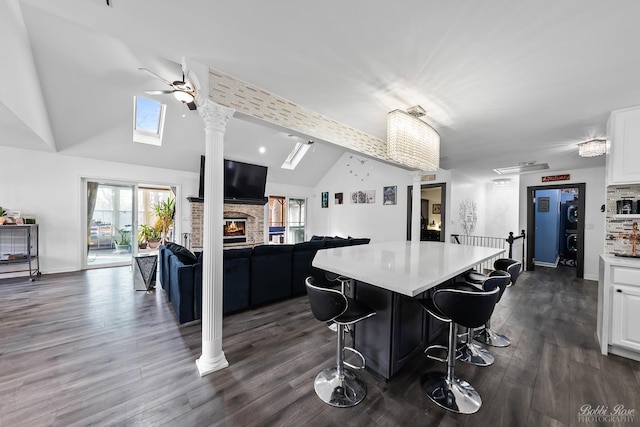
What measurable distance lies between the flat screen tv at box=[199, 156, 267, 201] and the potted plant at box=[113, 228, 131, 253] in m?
1.95

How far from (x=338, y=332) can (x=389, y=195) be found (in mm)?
5397

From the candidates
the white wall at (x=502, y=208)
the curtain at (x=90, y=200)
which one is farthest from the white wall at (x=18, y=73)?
the white wall at (x=502, y=208)

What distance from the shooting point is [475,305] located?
161 cm

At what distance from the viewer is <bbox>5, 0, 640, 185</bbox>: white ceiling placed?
146 cm

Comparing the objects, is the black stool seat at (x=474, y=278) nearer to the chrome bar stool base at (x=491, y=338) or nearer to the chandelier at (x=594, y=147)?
the chrome bar stool base at (x=491, y=338)

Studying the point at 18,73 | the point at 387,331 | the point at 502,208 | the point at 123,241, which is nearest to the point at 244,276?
the point at 387,331

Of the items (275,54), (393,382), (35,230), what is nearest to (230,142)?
(35,230)

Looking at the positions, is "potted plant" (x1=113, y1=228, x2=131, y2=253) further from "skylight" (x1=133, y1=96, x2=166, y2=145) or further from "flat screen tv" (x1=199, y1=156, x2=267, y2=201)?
"skylight" (x1=133, y1=96, x2=166, y2=145)

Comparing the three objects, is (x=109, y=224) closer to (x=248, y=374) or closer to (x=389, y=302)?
(x=248, y=374)

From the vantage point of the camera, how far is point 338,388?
72.6 inches

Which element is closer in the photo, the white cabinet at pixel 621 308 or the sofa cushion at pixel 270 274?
the white cabinet at pixel 621 308

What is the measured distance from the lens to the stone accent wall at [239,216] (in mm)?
6328

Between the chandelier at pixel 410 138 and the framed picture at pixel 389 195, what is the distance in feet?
12.9

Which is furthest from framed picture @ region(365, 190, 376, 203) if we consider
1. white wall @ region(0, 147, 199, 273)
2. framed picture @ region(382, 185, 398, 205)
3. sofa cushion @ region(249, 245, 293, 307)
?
white wall @ region(0, 147, 199, 273)
